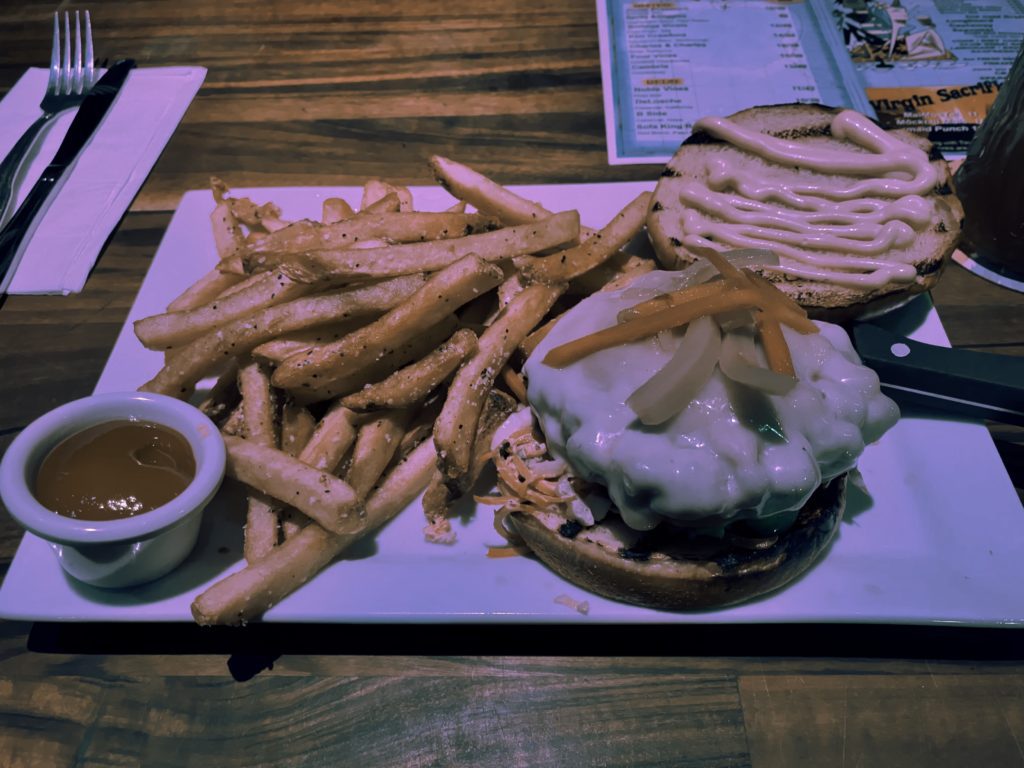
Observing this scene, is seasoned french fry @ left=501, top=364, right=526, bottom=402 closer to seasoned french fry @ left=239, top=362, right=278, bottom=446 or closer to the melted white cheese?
the melted white cheese

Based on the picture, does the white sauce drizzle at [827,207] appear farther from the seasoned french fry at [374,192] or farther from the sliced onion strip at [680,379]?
the seasoned french fry at [374,192]

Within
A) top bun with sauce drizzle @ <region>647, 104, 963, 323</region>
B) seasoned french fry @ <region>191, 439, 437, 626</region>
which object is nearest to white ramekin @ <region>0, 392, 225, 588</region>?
seasoned french fry @ <region>191, 439, 437, 626</region>

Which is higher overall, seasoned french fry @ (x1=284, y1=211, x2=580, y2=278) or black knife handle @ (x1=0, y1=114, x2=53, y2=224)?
seasoned french fry @ (x1=284, y1=211, x2=580, y2=278)

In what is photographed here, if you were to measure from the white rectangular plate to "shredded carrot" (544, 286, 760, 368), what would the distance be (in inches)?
19.4

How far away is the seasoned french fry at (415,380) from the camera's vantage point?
1.64 meters

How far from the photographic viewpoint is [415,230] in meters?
1.95

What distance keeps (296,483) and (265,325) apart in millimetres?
416

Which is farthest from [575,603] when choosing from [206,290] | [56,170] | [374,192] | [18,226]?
[56,170]

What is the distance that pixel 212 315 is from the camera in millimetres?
1792

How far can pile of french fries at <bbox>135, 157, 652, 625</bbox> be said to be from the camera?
61.6 inches

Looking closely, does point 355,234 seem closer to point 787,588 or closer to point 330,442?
point 330,442

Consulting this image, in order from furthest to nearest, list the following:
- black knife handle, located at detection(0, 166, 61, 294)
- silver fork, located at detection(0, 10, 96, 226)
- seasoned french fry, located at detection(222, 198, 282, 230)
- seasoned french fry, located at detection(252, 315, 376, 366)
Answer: silver fork, located at detection(0, 10, 96, 226)
black knife handle, located at detection(0, 166, 61, 294)
seasoned french fry, located at detection(222, 198, 282, 230)
seasoned french fry, located at detection(252, 315, 376, 366)

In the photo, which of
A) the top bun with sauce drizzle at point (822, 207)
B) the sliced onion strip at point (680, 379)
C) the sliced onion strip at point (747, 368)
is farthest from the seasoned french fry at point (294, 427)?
the top bun with sauce drizzle at point (822, 207)

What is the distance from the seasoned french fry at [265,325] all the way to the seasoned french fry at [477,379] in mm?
224
